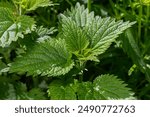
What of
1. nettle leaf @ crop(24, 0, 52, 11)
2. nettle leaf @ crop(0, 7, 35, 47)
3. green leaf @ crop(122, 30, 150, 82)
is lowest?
green leaf @ crop(122, 30, 150, 82)

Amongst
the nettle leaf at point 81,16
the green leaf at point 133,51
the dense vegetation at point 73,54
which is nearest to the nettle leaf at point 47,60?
the dense vegetation at point 73,54

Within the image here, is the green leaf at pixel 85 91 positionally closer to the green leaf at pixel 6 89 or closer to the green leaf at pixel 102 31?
the green leaf at pixel 102 31

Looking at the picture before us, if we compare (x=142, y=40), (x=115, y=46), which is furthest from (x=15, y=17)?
(x=142, y=40)

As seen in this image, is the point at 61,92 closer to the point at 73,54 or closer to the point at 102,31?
the point at 73,54

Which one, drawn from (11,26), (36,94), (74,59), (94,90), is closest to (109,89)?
(94,90)

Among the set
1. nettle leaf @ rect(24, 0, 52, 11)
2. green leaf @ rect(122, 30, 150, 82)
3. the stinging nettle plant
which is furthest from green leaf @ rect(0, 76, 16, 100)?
green leaf @ rect(122, 30, 150, 82)

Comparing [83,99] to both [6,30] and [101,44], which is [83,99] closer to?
[101,44]

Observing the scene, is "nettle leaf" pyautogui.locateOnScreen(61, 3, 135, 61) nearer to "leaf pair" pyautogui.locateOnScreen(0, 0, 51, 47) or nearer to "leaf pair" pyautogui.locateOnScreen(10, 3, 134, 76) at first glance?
"leaf pair" pyautogui.locateOnScreen(10, 3, 134, 76)
